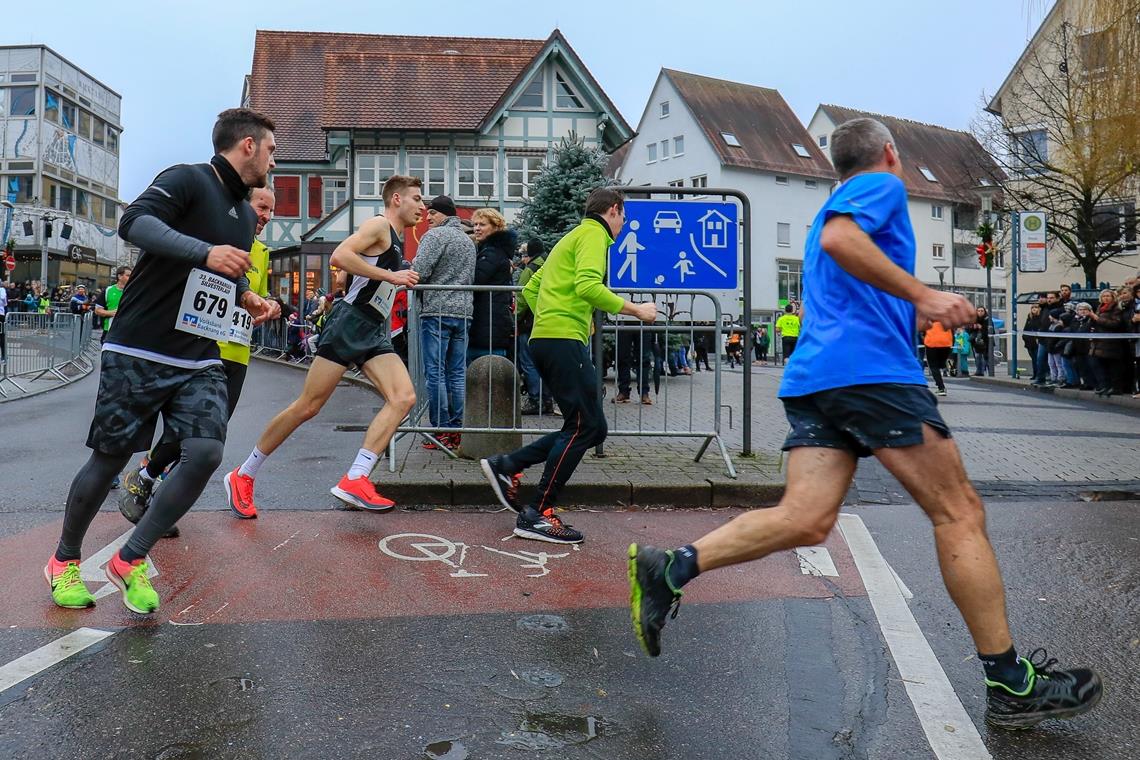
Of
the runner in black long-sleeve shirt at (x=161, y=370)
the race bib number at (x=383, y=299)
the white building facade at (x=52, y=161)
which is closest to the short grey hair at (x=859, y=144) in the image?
the runner in black long-sleeve shirt at (x=161, y=370)

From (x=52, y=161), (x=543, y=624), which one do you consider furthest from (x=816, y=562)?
(x=52, y=161)

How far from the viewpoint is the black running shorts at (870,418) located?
10.2 ft

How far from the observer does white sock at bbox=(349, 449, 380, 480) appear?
6184 millimetres

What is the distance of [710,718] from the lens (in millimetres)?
3027

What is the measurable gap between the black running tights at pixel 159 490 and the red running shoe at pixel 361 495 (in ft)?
6.74

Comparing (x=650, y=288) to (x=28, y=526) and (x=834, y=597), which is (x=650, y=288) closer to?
(x=834, y=597)

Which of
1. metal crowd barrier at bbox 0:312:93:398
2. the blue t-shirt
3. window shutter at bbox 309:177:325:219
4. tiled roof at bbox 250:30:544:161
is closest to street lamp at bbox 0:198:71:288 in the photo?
tiled roof at bbox 250:30:544:161

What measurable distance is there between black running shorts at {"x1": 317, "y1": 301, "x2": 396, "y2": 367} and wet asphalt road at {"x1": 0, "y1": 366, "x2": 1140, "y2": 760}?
0.99 meters

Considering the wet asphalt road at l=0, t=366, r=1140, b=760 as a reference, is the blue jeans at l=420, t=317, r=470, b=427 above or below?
above

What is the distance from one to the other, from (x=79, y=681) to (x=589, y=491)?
3790 millimetres

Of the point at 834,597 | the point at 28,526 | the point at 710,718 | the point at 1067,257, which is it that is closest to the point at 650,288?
the point at 834,597

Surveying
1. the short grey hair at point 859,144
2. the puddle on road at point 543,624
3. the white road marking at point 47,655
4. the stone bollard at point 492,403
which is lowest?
the white road marking at point 47,655

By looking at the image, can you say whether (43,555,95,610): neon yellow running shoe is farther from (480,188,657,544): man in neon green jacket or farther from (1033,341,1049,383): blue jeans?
(1033,341,1049,383): blue jeans

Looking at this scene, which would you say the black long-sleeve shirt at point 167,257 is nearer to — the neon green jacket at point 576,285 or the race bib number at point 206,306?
the race bib number at point 206,306
